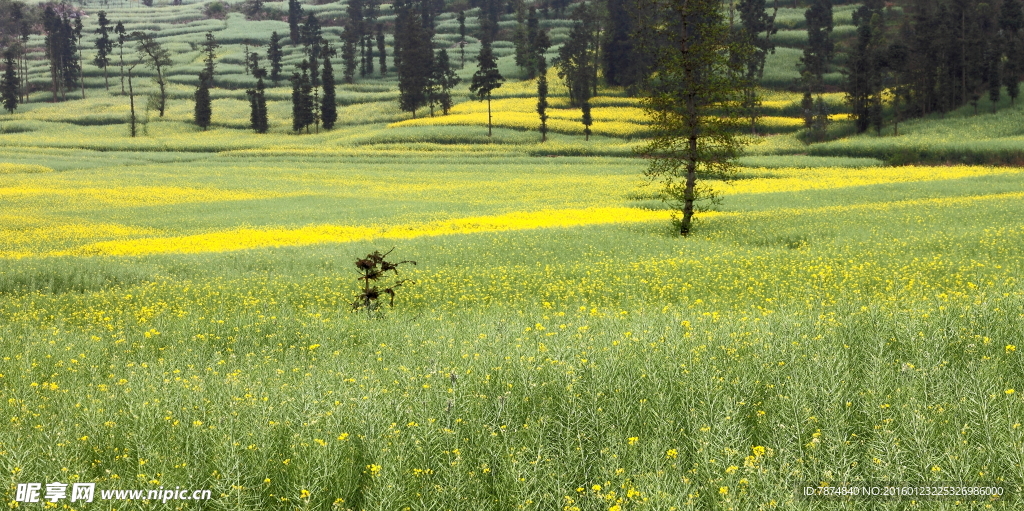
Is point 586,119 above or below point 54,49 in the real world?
below

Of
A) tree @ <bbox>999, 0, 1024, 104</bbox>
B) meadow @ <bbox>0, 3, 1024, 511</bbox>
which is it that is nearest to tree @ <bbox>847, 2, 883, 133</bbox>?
tree @ <bbox>999, 0, 1024, 104</bbox>

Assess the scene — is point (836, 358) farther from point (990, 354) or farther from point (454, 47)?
point (454, 47)

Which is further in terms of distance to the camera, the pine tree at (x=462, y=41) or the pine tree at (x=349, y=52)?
the pine tree at (x=462, y=41)

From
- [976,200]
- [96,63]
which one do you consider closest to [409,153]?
[976,200]

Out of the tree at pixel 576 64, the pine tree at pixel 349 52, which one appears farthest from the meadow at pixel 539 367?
the pine tree at pixel 349 52

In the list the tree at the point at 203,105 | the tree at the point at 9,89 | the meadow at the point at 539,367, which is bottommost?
the meadow at the point at 539,367

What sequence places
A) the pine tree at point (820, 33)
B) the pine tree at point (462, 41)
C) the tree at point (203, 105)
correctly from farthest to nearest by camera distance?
1. the pine tree at point (462, 41)
2. the pine tree at point (820, 33)
3. the tree at point (203, 105)

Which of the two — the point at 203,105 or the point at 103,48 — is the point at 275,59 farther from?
the point at 203,105

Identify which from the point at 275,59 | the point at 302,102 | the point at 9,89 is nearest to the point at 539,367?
the point at 302,102

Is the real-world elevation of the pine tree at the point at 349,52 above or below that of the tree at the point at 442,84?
above

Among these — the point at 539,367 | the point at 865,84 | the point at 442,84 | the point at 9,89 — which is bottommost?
the point at 539,367

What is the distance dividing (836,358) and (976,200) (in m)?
33.9

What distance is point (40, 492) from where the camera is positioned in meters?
4.41

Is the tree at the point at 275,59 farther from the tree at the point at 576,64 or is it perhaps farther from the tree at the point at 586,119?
the tree at the point at 586,119
